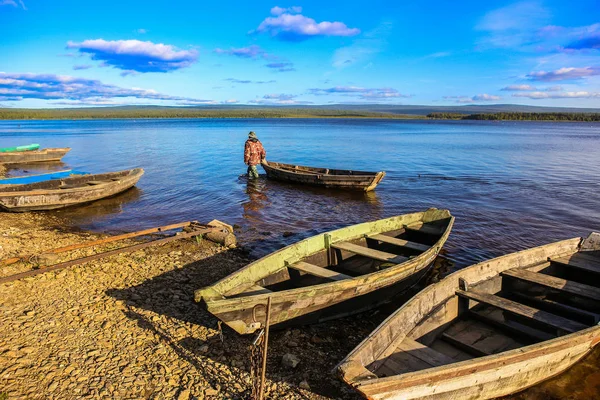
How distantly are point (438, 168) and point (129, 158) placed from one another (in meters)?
29.2

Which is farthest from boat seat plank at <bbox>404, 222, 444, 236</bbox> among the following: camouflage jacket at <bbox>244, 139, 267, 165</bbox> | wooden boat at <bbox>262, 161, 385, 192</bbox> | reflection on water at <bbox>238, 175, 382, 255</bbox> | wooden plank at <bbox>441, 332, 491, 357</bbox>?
camouflage jacket at <bbox>244, 139, 267, 165</bbox>

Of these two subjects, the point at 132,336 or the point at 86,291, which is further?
the point at 86,291

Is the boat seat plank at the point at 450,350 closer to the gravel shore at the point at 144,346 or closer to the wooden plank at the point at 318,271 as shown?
the gravel shore at the point at 144,346

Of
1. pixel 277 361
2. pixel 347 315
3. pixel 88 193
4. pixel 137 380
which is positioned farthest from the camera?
pixel 88 193

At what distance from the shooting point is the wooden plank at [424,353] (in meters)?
5.27

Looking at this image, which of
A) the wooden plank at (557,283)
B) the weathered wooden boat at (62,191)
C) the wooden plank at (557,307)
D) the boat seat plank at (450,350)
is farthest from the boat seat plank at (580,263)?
the weathered wooden boat at (62,191)

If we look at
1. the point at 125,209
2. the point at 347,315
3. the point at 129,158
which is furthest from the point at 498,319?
the point at 129,158

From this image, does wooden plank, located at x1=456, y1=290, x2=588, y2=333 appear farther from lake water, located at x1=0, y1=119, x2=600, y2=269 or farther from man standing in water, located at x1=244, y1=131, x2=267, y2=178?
man standing in water, located at x1=244, y1=131, x2=267, y2=178

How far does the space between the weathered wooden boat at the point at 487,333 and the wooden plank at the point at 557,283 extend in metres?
0.02

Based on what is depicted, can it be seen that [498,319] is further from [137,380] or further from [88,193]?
[88,193]

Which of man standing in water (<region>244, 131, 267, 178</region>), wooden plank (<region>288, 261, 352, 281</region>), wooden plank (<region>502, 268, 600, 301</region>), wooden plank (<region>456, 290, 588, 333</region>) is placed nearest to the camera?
wooden plank (<region>456, 290, 588, 333</region>)

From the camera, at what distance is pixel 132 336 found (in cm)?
646

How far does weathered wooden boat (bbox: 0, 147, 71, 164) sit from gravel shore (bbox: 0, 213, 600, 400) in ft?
93.3

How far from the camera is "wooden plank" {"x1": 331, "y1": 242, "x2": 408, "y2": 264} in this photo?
8555mm
